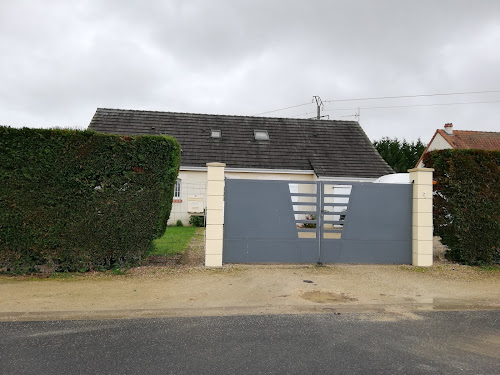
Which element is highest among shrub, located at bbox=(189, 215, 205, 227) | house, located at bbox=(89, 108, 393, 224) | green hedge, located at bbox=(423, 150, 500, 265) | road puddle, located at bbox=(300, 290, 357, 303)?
house, located at bbox=(89, 108, 393, 224)

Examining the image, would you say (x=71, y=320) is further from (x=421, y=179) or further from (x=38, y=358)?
(x=421, y=179)

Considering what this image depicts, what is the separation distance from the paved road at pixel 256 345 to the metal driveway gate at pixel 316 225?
3007 millimetres

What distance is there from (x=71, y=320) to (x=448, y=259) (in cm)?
810

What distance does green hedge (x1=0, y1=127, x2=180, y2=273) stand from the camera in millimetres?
6918

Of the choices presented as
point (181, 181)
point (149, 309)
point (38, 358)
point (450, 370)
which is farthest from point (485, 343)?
point (181, 181)

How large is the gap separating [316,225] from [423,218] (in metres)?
2.42

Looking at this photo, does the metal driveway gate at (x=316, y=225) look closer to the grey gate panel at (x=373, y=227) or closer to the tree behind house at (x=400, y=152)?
the grey gate panel at (x=373, y=227)

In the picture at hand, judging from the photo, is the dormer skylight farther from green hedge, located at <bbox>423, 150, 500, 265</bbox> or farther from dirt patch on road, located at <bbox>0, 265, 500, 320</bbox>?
dirt patch on road, located at <bbox>0, 265, 500, 320</bbox>

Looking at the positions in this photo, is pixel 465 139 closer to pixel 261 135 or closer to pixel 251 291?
pixel 261 135

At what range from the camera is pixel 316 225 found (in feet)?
27.0

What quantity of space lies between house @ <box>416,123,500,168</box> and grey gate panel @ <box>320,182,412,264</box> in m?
22.9

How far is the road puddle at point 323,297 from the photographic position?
5883 millimetres

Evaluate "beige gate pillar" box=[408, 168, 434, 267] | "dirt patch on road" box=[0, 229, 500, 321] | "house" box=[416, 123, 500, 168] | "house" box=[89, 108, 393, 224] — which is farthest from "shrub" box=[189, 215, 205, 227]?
"house" box=[416, 123, 500, 168]

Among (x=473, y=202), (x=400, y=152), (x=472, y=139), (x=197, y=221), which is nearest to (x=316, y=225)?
(x=473, y=202)
